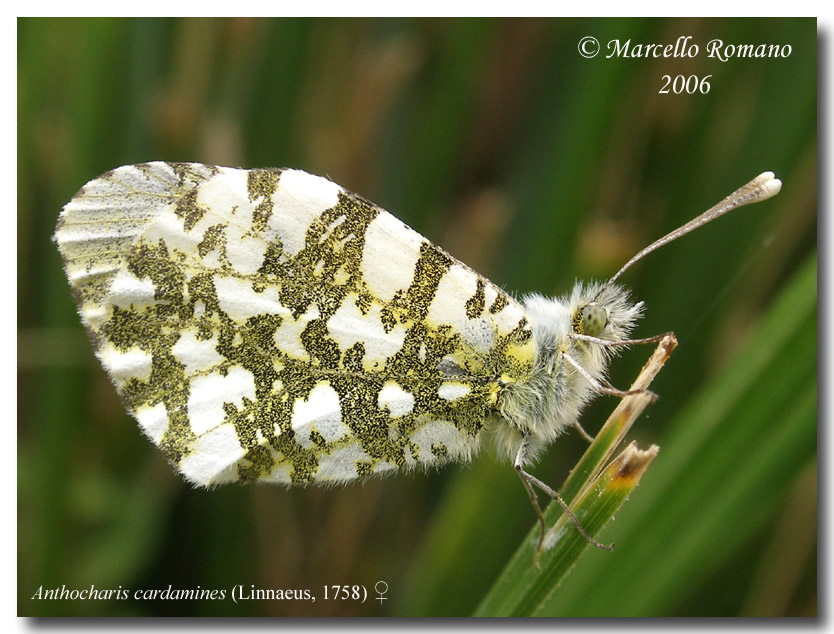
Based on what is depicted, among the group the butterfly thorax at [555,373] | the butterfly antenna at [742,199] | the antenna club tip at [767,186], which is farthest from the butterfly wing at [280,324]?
the antenna club tip at [767,186]

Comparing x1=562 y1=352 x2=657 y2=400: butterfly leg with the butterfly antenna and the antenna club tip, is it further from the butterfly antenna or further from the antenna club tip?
the antenna club tip

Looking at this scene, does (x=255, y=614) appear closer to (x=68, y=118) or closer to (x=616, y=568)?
(x=616, y=568)

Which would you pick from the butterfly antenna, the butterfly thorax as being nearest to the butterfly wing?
the butterfly thorax

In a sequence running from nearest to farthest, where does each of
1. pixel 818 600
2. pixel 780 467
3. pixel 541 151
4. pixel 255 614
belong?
pixel 780 467 → pixel 818 600 → pixel 255 614 → pixel 541 151

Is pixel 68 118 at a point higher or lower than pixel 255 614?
higher

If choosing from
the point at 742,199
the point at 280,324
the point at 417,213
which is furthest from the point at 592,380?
the point at 417,213

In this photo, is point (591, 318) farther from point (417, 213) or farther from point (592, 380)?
point (417, 213)

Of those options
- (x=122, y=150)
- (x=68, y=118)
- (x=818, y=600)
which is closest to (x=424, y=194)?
A: (x=122, y=150)
